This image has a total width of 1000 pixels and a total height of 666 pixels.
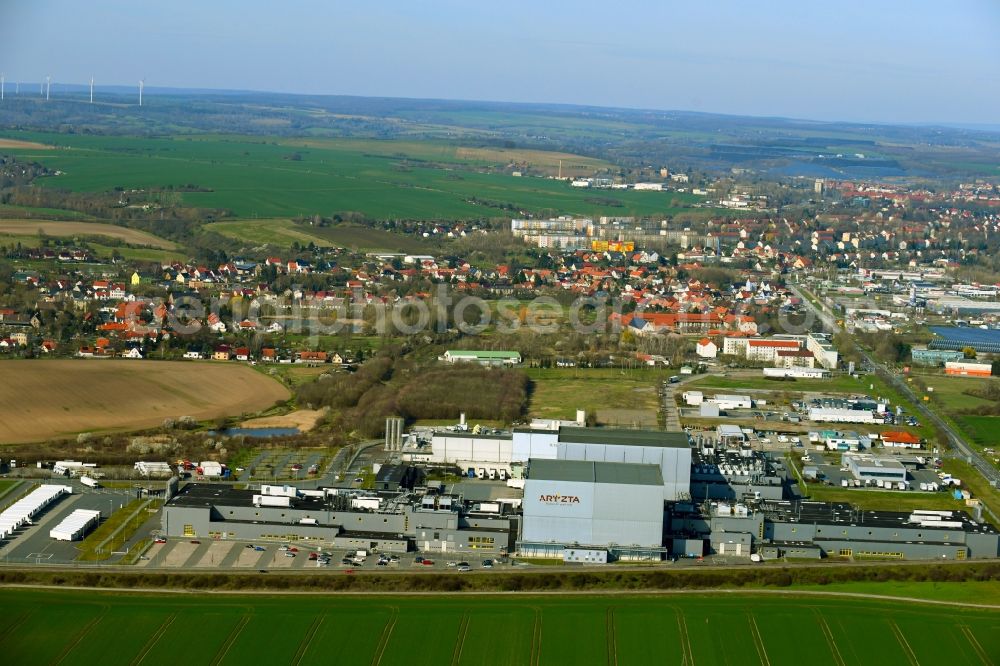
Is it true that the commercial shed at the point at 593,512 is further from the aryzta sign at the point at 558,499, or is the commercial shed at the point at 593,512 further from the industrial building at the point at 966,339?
the industrial building at the point at 966,339

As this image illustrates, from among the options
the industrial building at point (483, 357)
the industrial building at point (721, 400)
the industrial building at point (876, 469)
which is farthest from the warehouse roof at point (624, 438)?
the industrial building at point (483, 357)

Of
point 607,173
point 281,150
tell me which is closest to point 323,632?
point 607,173

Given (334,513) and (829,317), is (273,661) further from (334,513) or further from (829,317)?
(829,317)

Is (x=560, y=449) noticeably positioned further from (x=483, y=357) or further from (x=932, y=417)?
(x=483, y=357)

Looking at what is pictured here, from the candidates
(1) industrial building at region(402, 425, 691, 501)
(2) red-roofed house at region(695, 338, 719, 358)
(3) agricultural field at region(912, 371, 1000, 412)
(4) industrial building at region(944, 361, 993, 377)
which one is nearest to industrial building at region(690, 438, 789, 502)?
(1) industrial building at region(402, 425, 691, 501)

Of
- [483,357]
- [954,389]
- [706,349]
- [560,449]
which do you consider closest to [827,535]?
[560,449]
